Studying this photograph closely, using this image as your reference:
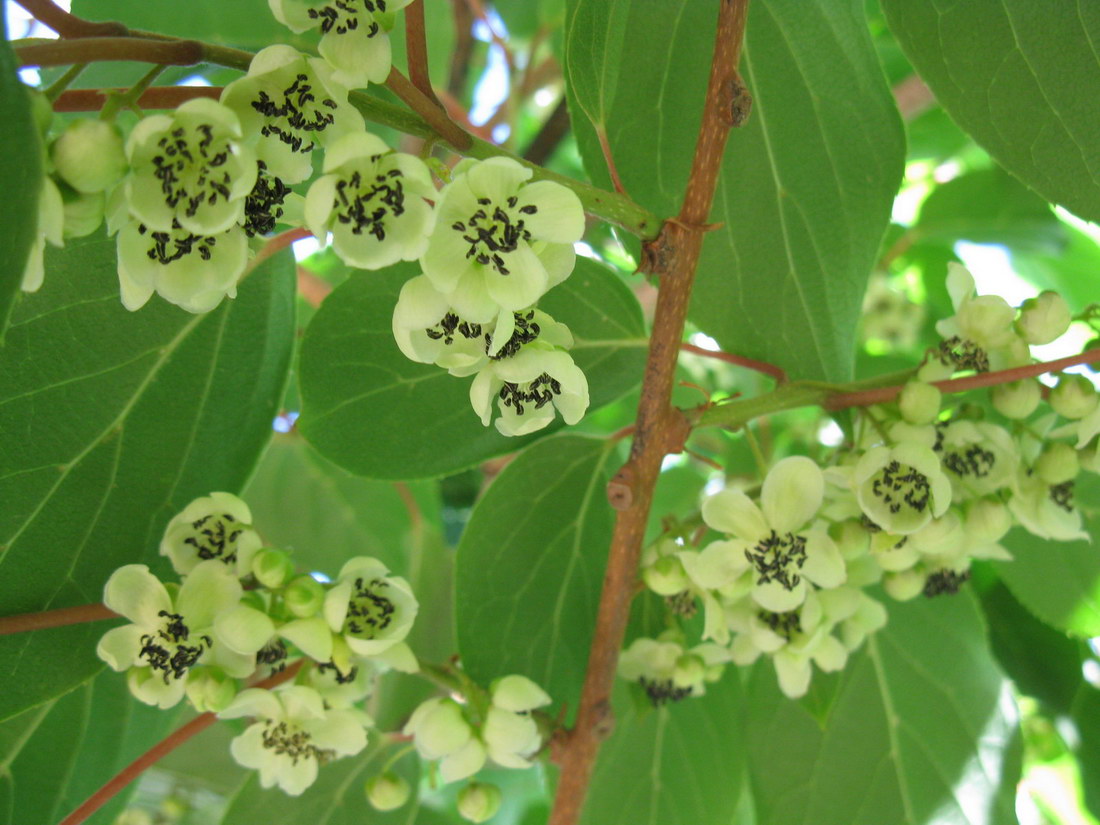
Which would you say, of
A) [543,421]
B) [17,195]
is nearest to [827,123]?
[543,421]

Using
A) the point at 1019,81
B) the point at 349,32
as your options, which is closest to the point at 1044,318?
the point at 1019,81

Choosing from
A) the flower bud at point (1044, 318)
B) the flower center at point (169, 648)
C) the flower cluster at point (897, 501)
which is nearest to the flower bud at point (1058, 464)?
the flower cluster at point (897, 501)

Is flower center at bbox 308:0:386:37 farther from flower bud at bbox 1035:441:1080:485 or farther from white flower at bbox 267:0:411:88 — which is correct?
flower bud at bbox 1035:441:1080:485

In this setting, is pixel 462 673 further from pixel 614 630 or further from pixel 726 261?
pixel 726 261

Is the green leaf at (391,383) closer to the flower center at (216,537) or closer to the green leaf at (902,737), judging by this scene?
the flower center at (216,537)

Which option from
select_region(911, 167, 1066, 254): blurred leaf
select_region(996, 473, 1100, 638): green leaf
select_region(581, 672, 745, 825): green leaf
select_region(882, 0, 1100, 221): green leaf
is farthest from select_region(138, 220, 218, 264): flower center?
select_region(911, 167, 1066, 254): blurred leaf
